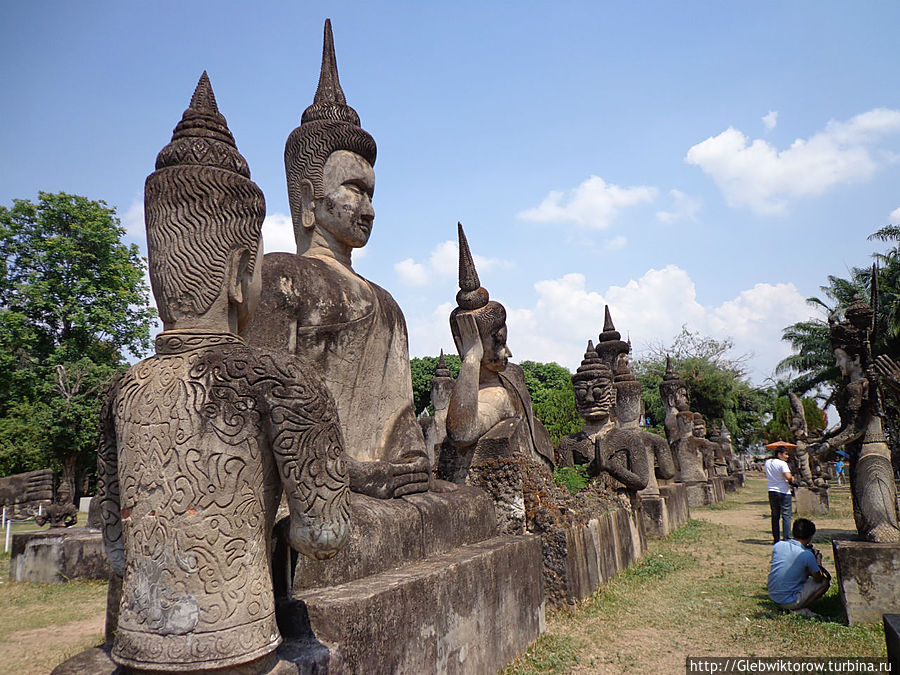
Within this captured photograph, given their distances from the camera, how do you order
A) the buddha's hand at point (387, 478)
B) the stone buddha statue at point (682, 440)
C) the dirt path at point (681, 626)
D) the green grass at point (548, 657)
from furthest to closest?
the stone buddha statue at point (682, 440) → the dirt path at point (681, 626) → the green grass at point (548, 657) → the buddha's hand at point (387, 478)

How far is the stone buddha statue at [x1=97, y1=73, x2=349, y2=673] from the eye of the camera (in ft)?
5.85

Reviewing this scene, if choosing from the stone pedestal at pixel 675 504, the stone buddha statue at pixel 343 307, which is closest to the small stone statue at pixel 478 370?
the stone buddha statue at pixel 343 307

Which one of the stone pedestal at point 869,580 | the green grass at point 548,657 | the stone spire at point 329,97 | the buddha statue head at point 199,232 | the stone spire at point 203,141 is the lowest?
the green grass at point 548,657

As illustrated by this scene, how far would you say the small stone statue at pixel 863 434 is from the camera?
518cm

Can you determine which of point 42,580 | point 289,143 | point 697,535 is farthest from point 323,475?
point 697,535

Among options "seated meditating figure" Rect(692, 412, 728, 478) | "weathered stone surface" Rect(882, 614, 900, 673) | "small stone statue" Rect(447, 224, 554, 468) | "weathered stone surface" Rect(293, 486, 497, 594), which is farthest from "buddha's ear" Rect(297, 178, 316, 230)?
"seated meditating figure" Rect(692, 412, 728, 478)

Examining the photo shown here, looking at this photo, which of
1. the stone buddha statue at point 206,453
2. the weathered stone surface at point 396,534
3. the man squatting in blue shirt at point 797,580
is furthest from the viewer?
the man squatting in blue shirt at point 797,580

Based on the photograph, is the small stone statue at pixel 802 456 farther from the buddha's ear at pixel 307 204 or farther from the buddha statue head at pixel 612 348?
the buddha's ear at pixel 307 204

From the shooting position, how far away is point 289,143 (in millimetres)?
4109

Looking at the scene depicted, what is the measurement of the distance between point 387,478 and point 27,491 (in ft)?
37.7

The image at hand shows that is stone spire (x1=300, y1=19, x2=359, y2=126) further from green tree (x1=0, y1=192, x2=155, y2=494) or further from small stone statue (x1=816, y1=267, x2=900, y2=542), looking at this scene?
green tree (x1=0, y1=192, x2=155, y2=494)

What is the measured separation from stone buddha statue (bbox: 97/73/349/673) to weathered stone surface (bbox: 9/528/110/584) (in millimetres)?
5918

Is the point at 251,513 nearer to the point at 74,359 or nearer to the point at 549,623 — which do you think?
the point at 549,623

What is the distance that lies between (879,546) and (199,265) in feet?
18.1
